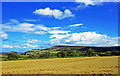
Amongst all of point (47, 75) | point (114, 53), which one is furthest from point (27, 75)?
point (114, 53)

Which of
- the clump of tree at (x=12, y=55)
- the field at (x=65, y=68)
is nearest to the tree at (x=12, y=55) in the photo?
the clump of tree at (x=12, y=55)

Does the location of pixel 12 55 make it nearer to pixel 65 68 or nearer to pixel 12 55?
pixel 12 55

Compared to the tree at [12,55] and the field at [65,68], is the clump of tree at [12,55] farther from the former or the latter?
the field at [65,68]

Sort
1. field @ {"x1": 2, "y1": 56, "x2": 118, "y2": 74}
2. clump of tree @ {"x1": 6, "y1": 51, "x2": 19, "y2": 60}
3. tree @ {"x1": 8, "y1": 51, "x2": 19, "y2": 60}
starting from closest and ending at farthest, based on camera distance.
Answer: field @ {"x1": 2, "y1": 56, "x2": 118, "y2": 74} < clump of tree @ {"x1": 6, "y1": 51, "x2": 19, "y2": 60} < tree @ {"x1": 8, "y1": 51, "x2": 19, "y2": 60}

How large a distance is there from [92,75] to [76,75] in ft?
5.94

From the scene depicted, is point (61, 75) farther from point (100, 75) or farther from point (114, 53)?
point (114, 53)

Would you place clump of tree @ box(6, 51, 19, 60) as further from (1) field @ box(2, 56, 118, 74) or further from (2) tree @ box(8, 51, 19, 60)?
(1) field @ box(2, 56, 118, 74)

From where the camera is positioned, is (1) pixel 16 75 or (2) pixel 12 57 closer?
(1) pixel 16 75

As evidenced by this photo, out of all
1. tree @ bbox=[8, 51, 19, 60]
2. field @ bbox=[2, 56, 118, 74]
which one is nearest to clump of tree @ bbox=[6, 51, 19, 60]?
tree @ bbox=[8, 51, 19, 60]

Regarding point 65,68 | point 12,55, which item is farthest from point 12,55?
point 65,68

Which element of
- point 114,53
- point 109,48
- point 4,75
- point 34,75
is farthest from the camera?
point 109,48

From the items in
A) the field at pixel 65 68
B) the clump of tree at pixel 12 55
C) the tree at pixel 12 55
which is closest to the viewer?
the field at pixel 65 68

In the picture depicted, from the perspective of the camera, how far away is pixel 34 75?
1655cm

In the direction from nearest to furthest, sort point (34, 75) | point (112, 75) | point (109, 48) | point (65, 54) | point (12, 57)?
point (112, 75)
point (34, 75)
point (12, 57)
point (65, 54)
point (109, 48)
